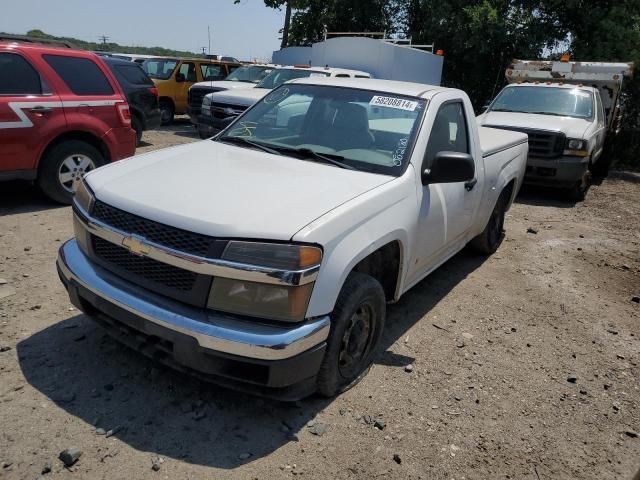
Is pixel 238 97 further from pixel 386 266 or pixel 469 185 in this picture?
pixel 386 266

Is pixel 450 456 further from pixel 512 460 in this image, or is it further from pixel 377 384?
pixel 377 384

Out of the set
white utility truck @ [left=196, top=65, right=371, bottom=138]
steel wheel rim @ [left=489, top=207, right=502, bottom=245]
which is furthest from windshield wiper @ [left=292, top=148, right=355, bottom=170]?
white utility truck @ [left=196, top=65, right=371, bottom=138]

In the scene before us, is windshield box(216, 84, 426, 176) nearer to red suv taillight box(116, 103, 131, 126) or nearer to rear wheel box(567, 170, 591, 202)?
red suv taillight box(116, 103, 131, 126)

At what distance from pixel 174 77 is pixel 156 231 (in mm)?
13286

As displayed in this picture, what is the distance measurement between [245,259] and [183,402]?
40.9 inches

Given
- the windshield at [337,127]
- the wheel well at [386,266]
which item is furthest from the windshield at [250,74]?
the wheel well at [386,266]

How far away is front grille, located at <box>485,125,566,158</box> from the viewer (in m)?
8.64

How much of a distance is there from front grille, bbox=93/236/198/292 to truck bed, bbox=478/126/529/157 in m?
3.32

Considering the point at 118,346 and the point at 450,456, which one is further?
the point at 118,346

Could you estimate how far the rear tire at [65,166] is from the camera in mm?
5949

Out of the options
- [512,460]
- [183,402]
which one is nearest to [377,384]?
[512,460]

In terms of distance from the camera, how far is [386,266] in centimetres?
357

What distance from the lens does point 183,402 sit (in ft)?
9.82

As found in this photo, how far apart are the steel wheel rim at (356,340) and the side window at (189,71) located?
44.5 feet
